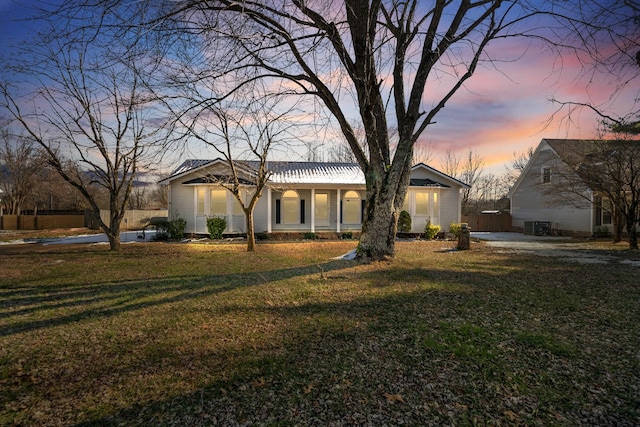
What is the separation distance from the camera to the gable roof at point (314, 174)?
1742 cm

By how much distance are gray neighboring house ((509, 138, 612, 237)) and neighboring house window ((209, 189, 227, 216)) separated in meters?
17.2

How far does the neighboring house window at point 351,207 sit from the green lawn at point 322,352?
12376mm

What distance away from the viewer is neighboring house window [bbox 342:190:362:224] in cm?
1895

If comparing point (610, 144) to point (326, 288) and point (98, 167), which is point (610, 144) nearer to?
point (326, 288)

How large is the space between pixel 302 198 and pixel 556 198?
15.9 metres

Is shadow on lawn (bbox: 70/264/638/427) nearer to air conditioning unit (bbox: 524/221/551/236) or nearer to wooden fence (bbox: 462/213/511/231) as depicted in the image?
air conditioning unit (bbox: 524/221/551/236)

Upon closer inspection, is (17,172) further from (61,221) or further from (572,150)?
(572,150)

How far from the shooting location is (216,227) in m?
16.2

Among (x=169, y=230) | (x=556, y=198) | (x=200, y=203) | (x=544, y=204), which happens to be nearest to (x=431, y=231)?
(x=556, y=198)

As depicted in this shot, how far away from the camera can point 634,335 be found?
3838mm

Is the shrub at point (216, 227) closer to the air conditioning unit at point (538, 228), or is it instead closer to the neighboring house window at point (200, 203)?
the neighboring house window at point (200, 203)

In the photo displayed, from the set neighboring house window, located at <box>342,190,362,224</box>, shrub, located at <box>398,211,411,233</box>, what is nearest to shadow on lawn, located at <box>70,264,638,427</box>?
shrub, located at <box>398,211,411,233</box>

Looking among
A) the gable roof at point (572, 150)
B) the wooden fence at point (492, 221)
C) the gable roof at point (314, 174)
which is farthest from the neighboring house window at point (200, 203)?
the wooden fence at point (492, 221)

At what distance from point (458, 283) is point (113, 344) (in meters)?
5.62
